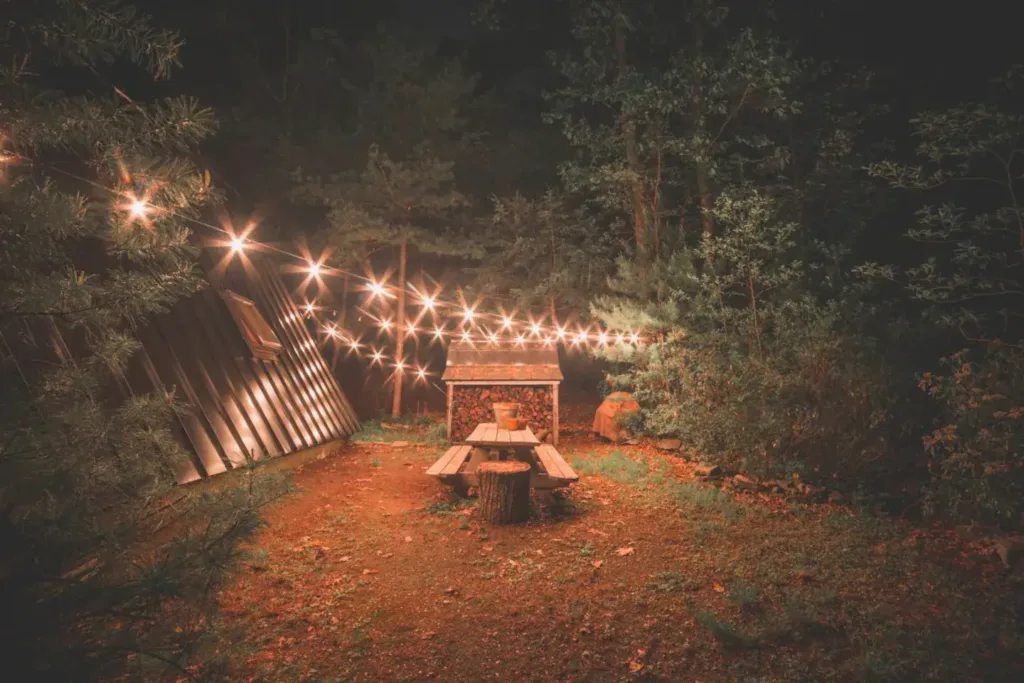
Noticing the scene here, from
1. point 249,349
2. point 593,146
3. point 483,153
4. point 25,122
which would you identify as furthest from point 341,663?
point 483,153

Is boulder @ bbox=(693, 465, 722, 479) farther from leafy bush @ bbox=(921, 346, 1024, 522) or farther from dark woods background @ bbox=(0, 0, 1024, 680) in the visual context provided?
leafy bush @ bbox=(921, 346, 1024, 522)

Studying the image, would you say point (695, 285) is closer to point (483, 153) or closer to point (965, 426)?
point (965, 426)

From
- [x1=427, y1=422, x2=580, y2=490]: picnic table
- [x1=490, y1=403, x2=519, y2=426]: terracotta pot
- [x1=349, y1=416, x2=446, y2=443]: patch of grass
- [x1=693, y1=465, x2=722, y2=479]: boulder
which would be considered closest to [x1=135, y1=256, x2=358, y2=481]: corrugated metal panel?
[x1=349, y1=416, x2=446, y2=443]: patch of grass

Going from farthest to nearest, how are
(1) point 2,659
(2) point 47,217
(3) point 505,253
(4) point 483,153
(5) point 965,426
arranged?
(4) point 483,153 → (3) point 505,253 → (5) point 965,426 → (2) point 47,217 → (1) point 2,659

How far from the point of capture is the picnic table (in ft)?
22.4

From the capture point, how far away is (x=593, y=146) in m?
13.8

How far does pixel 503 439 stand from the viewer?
25.1 ft

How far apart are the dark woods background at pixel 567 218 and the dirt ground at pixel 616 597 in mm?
796

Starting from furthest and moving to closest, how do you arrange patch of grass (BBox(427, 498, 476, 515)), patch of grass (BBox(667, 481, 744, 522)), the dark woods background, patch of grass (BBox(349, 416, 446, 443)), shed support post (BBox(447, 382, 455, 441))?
shed support post (BBox(447, 382, 455, 441))
patch of grass (BBox(349, 416, 446, 443))
patch of grass (BBox(427, 498, 476, 515))
patch of grass (BBox(667, 481, 744, 522))
the dark woods background

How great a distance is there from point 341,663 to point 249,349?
549 centimetres

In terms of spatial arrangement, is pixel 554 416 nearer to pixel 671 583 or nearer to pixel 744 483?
pixel 744 483

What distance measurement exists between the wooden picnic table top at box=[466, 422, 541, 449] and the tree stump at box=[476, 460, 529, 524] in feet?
3.60

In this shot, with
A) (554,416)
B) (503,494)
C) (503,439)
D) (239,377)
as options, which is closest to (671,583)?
(503,494)

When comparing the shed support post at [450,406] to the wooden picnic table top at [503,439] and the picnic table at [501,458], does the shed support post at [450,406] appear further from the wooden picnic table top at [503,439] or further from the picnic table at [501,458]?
the wooden picnic table top at [503,439]
